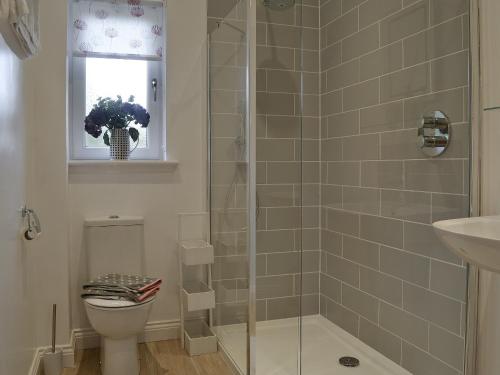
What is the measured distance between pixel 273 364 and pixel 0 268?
132 cm

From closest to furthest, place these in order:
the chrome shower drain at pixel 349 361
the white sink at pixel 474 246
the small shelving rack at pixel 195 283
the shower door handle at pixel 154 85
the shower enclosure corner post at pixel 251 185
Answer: the white sink at pixel 474 246
the shower enclosure corner post at pixel 251 185
the chrome shower drain at pixel 349 361
the small shelving rack at pixel 195 283
the shower door handle at pixel 154 85

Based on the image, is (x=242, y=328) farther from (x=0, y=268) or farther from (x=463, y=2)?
(x=463, y=2)

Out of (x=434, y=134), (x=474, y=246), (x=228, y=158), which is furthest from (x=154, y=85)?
(x=474, y=246)

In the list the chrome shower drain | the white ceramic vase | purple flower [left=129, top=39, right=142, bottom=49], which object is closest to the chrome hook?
the white ceramic vase

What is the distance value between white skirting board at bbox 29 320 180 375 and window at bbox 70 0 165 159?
1.11m

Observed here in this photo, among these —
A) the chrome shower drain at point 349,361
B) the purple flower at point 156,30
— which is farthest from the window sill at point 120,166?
the chrome shower drain at point 349,361

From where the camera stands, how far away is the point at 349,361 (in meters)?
2.54

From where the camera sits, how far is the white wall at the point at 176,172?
10.1 ft

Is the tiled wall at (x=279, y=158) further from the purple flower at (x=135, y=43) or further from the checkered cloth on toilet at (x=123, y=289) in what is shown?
the purple flower at (x=135, y=43)

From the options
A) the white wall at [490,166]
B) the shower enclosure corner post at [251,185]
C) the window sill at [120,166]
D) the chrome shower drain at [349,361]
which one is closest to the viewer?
the white wall at [490,166]

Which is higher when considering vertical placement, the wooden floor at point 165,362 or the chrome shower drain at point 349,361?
the chrome shower drain at point 349,361

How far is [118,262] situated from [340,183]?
1.40 metres

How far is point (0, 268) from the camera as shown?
164cm

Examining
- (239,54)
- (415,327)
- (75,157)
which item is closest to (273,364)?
(415,327)
